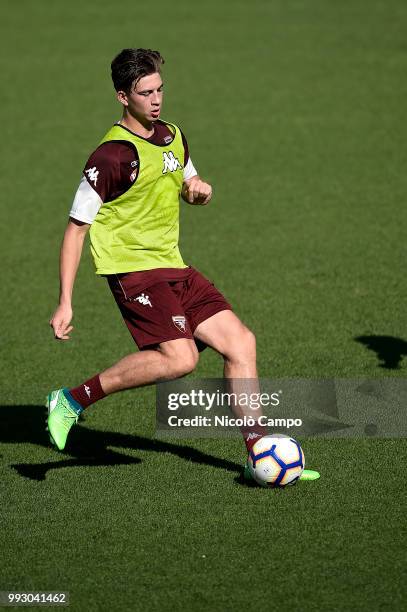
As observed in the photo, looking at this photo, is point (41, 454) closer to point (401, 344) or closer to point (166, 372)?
point (166, 372)

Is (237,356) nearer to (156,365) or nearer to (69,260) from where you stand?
(156,365)

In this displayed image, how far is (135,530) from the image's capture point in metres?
6.11

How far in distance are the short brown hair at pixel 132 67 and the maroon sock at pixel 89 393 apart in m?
1.80

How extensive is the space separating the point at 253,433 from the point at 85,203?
5.58ft

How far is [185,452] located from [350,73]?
44.8 ft

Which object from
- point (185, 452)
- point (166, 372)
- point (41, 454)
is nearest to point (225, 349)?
point (166, 372)

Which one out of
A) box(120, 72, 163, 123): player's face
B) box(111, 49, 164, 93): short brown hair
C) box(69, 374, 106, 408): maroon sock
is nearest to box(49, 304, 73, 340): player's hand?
box(69, 374, 106, 408): maroon sock

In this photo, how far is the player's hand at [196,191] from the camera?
689 cm

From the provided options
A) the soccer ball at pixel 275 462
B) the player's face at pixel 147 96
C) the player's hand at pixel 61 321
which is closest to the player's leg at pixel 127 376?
the player's hand at pixel 61 321

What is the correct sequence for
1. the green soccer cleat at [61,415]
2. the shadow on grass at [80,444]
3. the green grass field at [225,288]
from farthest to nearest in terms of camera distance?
the shadow on grass at [80,444], the green soccer cleat at [61,415], the green grass field at [225,288]

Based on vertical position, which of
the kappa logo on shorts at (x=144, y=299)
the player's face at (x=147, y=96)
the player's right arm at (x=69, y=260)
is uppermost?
the player's face at (x=147, y=96)

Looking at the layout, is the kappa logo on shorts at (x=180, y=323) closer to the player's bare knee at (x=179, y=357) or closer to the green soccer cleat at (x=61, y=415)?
the player's bare knee at (x=179, y=357)

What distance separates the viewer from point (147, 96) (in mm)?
6539

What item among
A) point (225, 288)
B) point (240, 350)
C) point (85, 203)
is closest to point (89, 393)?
point (240, 350)
